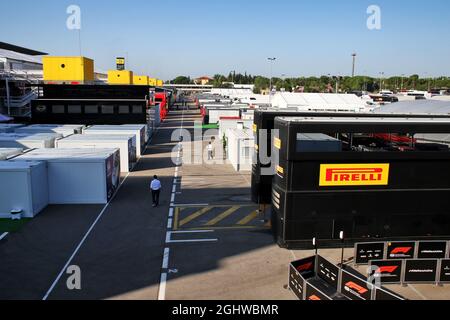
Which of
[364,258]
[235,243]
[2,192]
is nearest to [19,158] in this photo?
[2,192]

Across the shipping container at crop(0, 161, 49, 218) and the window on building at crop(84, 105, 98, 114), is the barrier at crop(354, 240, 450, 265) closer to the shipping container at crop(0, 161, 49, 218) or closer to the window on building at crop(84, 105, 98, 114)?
the shipping container at crop(0, 161, 49, 218)

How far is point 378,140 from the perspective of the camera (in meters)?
16.7

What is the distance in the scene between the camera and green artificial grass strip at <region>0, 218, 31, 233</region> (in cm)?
1688

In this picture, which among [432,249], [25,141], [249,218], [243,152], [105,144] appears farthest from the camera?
[243,152]

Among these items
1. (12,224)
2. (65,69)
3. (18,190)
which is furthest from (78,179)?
(65,69)

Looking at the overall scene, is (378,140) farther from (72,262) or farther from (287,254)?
(72,262)

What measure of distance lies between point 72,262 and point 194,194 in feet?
32.2

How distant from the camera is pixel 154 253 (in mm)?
14578

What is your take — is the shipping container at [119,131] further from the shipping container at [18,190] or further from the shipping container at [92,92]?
the shipping container at [18,190]

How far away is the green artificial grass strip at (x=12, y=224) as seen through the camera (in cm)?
1688

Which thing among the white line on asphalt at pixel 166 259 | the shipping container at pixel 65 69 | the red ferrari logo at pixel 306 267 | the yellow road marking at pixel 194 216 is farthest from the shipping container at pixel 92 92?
the red ferrari logo at pixel 306 267

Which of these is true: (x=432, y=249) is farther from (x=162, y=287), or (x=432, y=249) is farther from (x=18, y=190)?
(x=18, y=190)

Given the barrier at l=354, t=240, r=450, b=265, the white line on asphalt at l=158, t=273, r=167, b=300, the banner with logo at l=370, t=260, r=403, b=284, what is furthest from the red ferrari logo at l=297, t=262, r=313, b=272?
the white line on asphalt at l=158, t=273, r=167, b=300

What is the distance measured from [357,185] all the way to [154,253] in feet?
26.2
